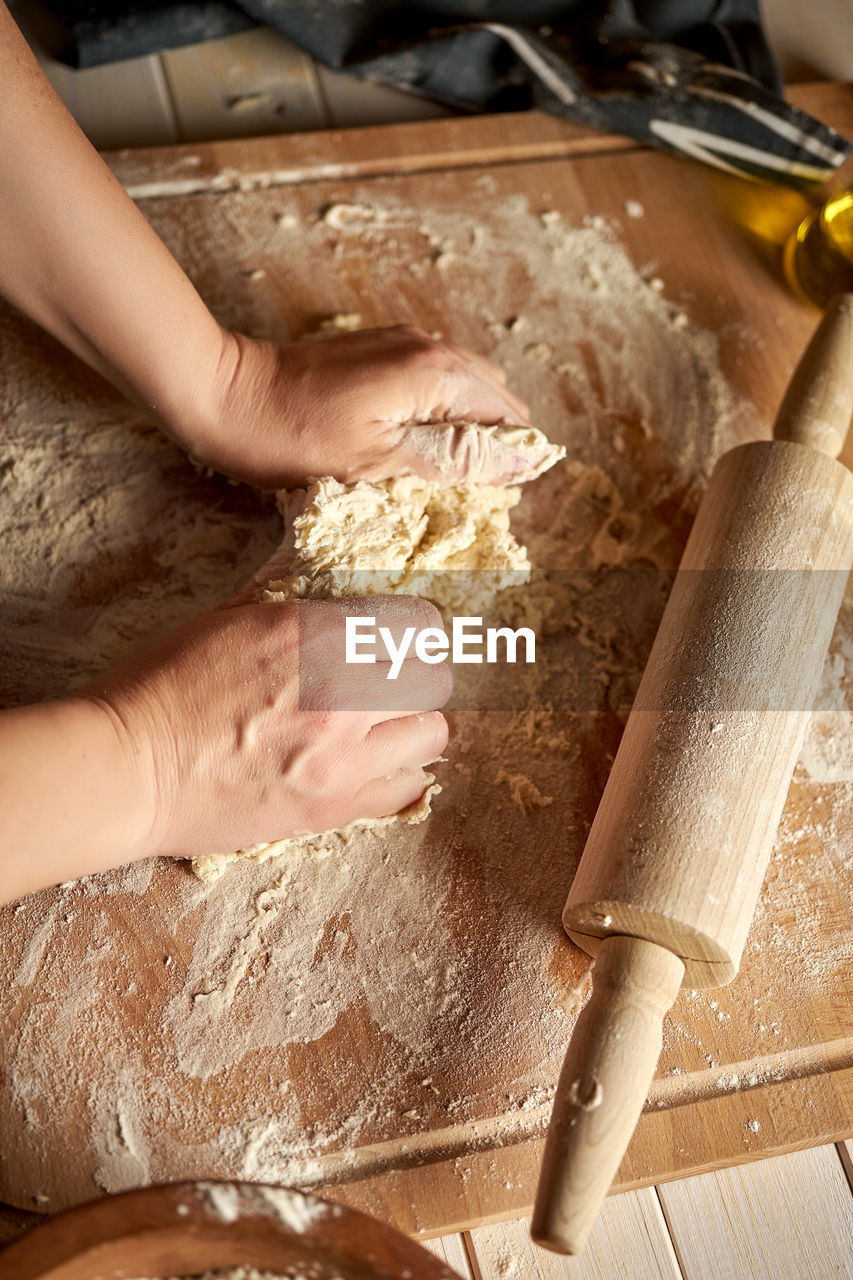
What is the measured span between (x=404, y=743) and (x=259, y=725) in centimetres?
14

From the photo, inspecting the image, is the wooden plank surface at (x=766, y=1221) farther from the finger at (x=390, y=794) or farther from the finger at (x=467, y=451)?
the finger at (x=467, y=451)

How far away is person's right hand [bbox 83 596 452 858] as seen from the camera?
0.80 meters

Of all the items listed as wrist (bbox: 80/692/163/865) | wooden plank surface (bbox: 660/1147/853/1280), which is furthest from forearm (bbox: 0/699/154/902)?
wooden plank surface (bbox: 660/1147/853/1280)

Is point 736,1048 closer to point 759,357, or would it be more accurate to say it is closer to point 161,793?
point 161,793

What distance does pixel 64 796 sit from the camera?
73 cm

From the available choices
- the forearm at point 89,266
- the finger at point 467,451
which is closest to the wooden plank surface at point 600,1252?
the finger at point 467,451

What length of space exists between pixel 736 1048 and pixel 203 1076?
0.47m

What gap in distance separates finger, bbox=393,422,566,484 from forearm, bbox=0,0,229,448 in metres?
0.21

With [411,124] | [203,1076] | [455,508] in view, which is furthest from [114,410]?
[203,1076]

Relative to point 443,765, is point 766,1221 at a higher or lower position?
lower

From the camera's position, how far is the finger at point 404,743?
854mm

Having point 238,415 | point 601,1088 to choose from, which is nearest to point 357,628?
point 238,415

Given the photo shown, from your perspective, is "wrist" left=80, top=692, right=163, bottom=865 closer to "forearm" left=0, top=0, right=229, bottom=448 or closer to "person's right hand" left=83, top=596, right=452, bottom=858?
"person's right hand" left=83, top=596, right=452, bottom=858

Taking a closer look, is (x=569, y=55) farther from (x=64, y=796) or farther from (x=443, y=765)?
(x=64, y=796)
